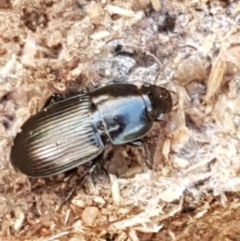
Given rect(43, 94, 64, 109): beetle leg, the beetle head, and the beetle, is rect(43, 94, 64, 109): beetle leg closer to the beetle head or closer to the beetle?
the beetle

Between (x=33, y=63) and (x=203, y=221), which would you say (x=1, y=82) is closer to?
(x=33, y=63)

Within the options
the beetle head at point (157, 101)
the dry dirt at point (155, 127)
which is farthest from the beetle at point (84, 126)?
the dry dirt at point (155, 127)

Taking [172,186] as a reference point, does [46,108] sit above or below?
above

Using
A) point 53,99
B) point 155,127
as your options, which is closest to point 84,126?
point 53,99

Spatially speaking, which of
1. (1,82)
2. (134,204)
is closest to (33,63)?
(1,82)

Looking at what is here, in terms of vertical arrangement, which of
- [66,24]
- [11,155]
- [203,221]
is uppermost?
[66,24]

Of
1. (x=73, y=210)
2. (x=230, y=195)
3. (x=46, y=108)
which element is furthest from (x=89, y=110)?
(x=230, y=195)
